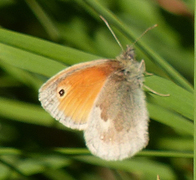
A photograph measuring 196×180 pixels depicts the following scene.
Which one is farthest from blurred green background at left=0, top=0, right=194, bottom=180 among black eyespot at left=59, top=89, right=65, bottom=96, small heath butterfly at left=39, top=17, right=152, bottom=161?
black eyespot at left=59, top=89, right=65, bottom=96

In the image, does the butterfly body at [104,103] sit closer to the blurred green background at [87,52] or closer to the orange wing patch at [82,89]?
the orange wing patch at [82,89]

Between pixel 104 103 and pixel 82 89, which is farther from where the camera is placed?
pixel 104 103

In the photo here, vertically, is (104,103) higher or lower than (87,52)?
lower

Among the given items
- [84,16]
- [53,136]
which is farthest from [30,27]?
[53,136]

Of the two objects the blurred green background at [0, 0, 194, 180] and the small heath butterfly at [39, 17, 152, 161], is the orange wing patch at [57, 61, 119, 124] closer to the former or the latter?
the small heath butterfly at [39, 17, 152, 161]

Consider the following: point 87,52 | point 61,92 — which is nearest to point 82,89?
point 61,92

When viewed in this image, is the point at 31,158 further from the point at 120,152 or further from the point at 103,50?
the point at 103,50

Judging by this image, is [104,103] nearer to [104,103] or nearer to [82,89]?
[104,103]
